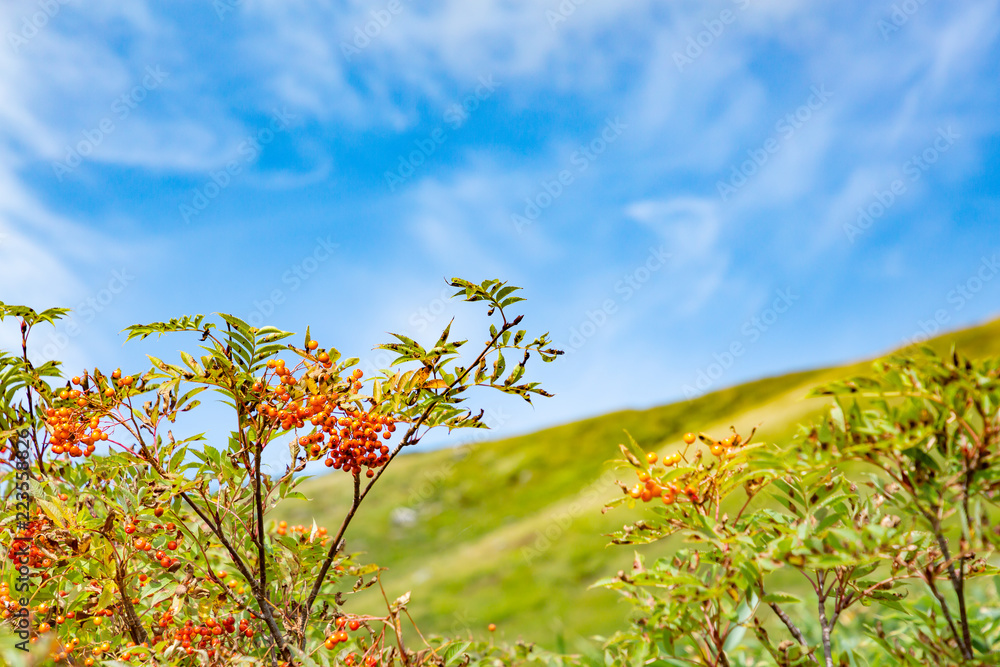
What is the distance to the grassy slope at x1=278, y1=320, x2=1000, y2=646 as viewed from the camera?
62.6ft

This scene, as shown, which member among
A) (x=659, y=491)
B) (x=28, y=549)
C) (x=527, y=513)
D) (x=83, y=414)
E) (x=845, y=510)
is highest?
(x=83, y=414)

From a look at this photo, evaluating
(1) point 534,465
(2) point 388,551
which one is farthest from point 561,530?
(1) point 534,465

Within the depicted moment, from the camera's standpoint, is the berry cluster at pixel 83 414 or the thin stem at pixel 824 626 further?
the berry cluster at pixel 83 414

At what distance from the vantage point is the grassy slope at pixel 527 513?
752 inches

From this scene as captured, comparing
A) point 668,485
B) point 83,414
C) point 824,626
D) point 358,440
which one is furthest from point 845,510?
point 83,414

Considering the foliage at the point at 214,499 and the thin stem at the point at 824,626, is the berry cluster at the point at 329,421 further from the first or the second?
the thin stem at the point at 824,626

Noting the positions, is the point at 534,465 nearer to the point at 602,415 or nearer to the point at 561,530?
the point at 602,415

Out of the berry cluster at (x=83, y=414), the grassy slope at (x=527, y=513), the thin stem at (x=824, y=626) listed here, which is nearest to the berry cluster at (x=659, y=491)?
the thin stem at (x=824, y=626)

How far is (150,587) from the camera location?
2275 mm

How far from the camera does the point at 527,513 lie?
3588 centimetres

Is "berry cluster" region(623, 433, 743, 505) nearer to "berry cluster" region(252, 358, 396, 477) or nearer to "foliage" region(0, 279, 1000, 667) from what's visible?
"foliage" region(0, 279, 1000, 667)

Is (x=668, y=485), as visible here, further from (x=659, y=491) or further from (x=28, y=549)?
(x=28, y=549)

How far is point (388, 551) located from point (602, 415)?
21.0 meters

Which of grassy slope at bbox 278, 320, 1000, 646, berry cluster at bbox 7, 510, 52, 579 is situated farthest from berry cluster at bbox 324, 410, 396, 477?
grassy slope at bbox 278, 320, 1000, 646
